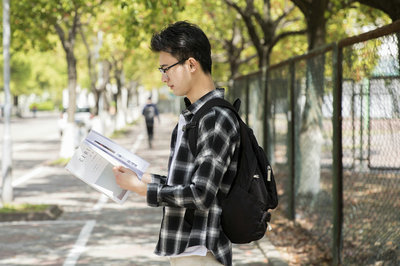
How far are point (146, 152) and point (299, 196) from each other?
1656cm

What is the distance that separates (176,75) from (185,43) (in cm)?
14

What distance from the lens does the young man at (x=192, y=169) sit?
3.04 meters

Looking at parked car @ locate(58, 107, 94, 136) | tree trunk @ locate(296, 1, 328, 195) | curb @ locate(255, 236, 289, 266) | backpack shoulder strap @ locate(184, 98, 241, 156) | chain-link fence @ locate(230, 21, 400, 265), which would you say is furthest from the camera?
parked car @ locate(58, 107, 94, 136)

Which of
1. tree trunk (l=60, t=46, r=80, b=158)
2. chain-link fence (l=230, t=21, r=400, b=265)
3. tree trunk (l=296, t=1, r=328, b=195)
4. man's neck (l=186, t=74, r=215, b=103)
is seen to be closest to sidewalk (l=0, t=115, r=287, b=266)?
chain-link fence (l=230, t=21, r=400, b=265)

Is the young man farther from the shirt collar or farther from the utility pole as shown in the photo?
the utility pole

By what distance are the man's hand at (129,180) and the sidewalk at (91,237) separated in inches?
195

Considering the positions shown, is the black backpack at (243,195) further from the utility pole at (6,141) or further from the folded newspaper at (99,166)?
the utility pole at (6,141)

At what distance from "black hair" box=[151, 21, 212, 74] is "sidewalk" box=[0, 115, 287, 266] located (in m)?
5.14

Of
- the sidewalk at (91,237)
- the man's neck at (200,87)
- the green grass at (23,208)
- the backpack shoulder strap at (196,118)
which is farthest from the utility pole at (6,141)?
the backpack shoulder strap at (196,118)

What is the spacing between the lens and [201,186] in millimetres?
3023

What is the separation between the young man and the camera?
3041mm

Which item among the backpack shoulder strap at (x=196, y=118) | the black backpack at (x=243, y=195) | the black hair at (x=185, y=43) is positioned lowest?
the black backpack at (x=243, y=195)

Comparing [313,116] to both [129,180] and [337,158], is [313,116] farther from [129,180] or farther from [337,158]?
[129,180]

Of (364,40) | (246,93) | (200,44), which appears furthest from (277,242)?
(246,93)
